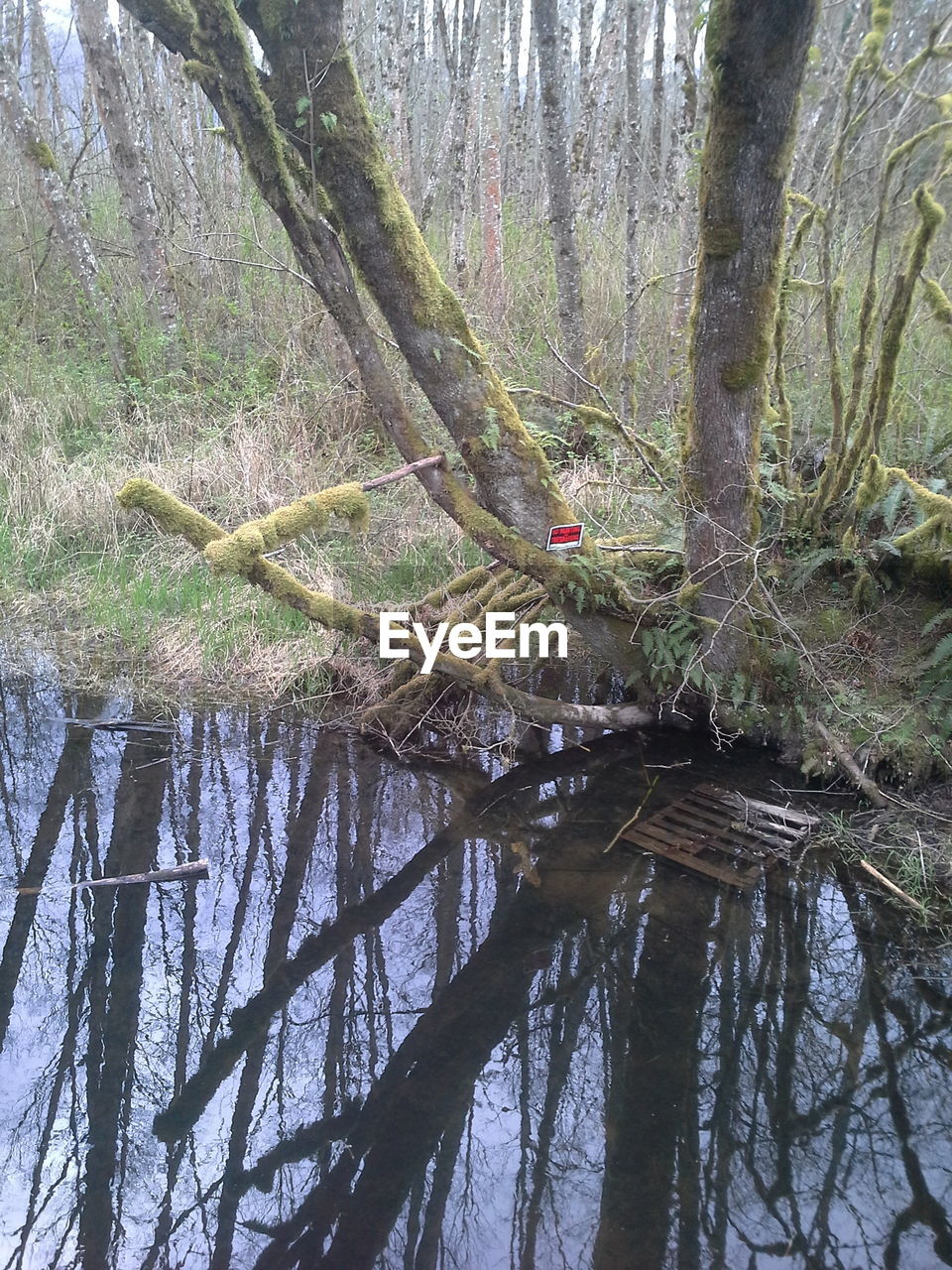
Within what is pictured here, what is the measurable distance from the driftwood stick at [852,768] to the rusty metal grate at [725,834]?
0.29 m

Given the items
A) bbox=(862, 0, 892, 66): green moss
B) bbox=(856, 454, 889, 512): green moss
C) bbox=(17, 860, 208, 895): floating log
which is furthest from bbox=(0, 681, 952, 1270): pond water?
bbox=(862, 0, 892, 66): green moss

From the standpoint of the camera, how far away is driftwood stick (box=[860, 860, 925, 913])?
3.60 m

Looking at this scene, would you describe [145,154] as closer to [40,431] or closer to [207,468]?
[40,431]

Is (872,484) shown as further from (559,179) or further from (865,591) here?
(559,179)

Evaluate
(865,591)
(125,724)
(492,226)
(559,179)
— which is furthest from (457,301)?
(492,226)

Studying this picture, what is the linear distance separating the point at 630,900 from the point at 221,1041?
1.64m

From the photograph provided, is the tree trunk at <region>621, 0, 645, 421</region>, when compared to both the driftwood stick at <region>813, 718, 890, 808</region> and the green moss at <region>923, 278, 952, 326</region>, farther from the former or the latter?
the driftwood stick at <region>813, 718, 890, 808</region>

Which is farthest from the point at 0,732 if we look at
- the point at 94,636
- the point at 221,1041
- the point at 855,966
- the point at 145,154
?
the point at 145,154

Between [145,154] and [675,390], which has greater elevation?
[145,154]

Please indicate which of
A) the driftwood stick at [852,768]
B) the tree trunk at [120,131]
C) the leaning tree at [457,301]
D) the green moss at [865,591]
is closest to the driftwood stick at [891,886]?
the driftwood stick at [852,768]

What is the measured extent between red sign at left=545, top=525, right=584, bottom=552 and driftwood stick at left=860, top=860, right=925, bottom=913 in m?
1.88

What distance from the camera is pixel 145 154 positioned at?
392 inches

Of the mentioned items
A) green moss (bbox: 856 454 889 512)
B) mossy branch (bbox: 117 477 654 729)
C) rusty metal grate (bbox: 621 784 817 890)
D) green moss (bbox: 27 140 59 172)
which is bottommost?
rusty metal grate (bbox: 621 784 817 890)

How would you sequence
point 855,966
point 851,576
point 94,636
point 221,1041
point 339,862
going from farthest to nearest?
point 94,636 → point 851,576 → point 339,862 → point 855,966 → point 221,1041
